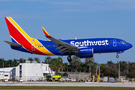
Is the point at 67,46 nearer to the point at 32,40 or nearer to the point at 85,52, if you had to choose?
the point at 85,52

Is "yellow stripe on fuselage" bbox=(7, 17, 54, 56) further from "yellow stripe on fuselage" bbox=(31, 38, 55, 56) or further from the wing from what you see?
the wing

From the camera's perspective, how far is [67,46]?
1884 inches

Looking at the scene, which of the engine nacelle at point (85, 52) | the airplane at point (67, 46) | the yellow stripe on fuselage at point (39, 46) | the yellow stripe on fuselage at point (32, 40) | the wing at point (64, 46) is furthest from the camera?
the yellow stripe on fuselage at point (32, 40)

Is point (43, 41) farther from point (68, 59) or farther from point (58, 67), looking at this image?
point (58, 67)

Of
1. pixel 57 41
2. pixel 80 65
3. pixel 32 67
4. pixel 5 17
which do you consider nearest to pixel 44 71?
pixel 32 67

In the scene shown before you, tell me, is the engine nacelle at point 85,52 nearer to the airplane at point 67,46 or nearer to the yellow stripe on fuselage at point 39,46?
the airplane at point 67,46

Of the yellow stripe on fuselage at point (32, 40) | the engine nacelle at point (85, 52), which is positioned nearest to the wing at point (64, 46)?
the engine nacelle at point (85, 52)

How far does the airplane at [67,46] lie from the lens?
47.0m

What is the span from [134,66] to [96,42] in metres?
86.4

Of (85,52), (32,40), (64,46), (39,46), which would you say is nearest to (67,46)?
(64,46)

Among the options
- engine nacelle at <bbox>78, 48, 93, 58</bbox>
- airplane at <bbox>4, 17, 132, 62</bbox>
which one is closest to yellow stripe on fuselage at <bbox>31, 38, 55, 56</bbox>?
airplane at <bbox>4, 17, 132, 62</bbox>

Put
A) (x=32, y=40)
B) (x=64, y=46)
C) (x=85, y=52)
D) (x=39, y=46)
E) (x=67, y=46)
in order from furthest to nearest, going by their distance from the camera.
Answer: (x=32, y=40) → (x=39, y=46) → (x=64, y=46) → (x=67, y=46) → (x=85, y=52)

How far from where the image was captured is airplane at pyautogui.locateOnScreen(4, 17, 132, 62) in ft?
154

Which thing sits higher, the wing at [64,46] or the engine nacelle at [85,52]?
the wing at [64,46]
